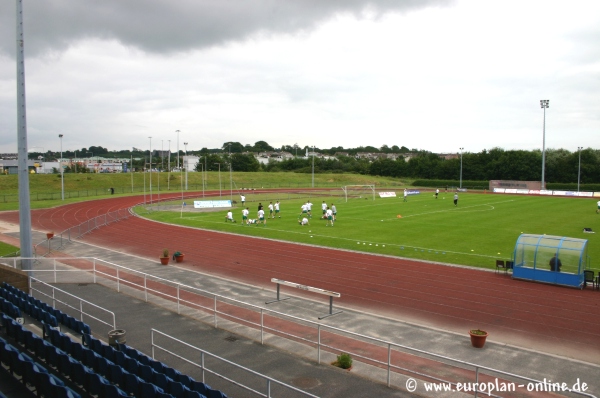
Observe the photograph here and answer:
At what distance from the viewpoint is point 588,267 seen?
73.3 ft

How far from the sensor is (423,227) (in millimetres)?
35688

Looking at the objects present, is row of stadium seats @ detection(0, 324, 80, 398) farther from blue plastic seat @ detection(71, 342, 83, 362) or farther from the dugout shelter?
the dugout shelter

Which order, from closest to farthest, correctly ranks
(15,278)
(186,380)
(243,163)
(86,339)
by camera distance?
(186,380)
(86,339)
(15,278)
(243,163)

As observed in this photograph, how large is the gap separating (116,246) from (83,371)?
22053 mm

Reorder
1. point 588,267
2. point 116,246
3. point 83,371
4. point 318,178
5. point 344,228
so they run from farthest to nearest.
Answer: point 318,178 < point 344,228 < point 116,246 < point 588,267 < point 83,371

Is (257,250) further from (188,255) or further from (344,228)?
(344,228)

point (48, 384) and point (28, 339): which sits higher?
point (48, 384)

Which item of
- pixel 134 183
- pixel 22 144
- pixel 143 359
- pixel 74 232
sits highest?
pixel 22 144

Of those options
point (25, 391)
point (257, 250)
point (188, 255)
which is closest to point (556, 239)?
point (257, 250)

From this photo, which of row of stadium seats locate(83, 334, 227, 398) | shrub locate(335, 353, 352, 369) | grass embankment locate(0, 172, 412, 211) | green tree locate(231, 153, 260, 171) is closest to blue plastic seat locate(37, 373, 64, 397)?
row of stadium seats locate(83, 334, 227, 398)

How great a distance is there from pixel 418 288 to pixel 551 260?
626 centimetres

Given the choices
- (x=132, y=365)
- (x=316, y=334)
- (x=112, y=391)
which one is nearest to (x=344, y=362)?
(x=316, y=334)

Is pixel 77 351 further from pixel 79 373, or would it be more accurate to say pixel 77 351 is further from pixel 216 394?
pixel 216 394

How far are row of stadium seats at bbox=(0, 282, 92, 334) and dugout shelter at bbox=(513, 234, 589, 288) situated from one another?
17871 millimetres
